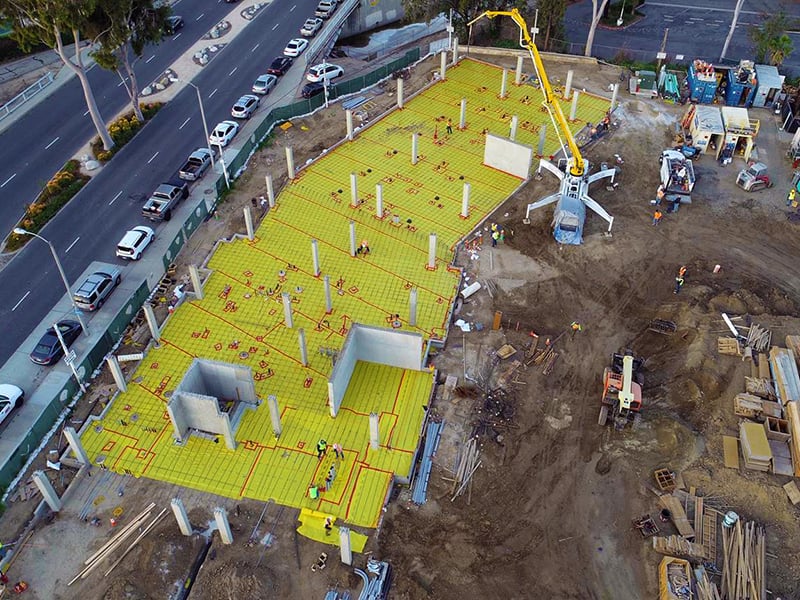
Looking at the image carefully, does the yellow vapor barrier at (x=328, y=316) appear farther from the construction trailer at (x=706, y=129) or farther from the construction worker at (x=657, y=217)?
the construction worker at (x=657, y=217)

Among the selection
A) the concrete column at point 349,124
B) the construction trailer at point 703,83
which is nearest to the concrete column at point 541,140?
the concrete column at point 349,124

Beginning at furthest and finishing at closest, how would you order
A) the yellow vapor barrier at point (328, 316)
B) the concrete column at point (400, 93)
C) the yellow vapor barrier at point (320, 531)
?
the concrete column at point (400, 93)
the yellow vapor barrier at point (328, 316)
the yellow vapor barrier at point (320, 531)

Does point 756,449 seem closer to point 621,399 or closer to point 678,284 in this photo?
point 621,399

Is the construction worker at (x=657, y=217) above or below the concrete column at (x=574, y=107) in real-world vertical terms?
below

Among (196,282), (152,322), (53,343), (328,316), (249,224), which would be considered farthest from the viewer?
(249,224)

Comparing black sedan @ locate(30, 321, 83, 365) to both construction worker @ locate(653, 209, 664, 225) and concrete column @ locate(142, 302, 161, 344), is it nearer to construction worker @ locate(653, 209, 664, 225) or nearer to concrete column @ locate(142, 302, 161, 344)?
concrete column @ locate(142, 302, 161, 344)

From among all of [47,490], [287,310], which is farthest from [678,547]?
[47,490]

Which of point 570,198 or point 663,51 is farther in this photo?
point 663,51
